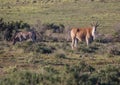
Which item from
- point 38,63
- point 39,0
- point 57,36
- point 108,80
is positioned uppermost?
point 108,80

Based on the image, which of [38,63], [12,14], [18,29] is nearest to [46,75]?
[38,63]

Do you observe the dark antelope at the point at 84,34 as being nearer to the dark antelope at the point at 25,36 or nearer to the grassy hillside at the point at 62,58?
the grassy hillside at the point at 62,58

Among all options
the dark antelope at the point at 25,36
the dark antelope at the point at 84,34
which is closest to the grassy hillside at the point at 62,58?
the dark antelope at the point at 84,34

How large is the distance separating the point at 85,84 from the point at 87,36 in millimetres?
16835

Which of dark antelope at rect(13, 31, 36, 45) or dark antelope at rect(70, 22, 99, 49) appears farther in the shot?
dark antelope at rect(13, 31, 36, 45)

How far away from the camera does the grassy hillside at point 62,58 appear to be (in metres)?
17.5

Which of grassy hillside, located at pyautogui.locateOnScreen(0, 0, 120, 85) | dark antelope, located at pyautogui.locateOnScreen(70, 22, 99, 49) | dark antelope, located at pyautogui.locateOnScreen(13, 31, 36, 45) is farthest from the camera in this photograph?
dark antelope, located at pyautogui.locateOnScreen(13, 31, 36, 45)

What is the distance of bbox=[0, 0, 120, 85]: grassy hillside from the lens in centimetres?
1752

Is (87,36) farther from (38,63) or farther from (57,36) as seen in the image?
(38,63)

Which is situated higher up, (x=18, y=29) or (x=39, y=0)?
(x=18, y=29)

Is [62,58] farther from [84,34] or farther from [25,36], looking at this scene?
[25,36]

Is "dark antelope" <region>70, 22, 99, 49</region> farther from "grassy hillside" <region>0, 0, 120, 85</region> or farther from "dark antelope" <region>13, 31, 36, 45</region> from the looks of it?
"dark antelope" <region>13, 31, 36, 45</region>

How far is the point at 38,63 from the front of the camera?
24.5m

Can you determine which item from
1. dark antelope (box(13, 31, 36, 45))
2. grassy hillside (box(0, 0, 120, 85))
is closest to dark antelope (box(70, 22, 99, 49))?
grassy hillside (box(0, 0, 120, 85))
